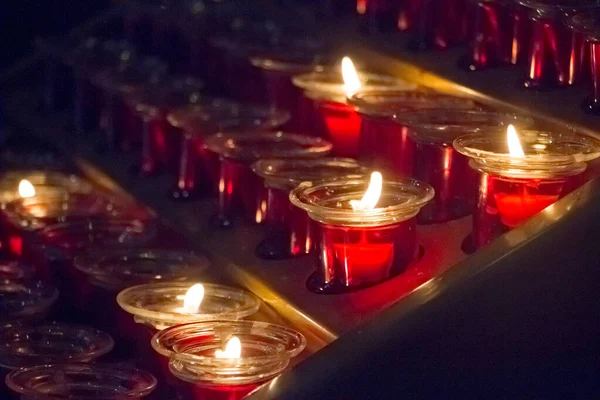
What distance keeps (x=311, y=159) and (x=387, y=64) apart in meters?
0.21

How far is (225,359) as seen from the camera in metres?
1.10

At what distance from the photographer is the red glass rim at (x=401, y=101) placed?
1376 millimetres

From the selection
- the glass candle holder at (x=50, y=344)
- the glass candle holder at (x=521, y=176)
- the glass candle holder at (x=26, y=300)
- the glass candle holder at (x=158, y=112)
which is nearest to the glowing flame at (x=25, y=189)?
the glass candle holder at (x=158, y=112)

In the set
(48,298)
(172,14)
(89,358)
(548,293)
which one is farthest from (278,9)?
(548,293)

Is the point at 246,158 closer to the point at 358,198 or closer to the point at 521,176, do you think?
the point at 358,198

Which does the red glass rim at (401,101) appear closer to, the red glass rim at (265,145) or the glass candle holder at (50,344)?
the red glass rim at (265,145)

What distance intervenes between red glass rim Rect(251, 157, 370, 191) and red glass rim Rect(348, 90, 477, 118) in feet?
0.21

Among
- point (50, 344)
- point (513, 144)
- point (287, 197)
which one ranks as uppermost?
point (513, 144)

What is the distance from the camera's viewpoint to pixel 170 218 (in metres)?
1.59

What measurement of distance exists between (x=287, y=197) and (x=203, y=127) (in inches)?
11.3

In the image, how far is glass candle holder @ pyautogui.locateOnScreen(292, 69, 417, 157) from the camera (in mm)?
1496

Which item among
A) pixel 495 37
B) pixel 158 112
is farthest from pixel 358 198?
pixel 158 112

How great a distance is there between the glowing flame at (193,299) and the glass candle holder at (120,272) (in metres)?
A: 0.13

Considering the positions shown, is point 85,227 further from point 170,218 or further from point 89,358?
point 89,358
